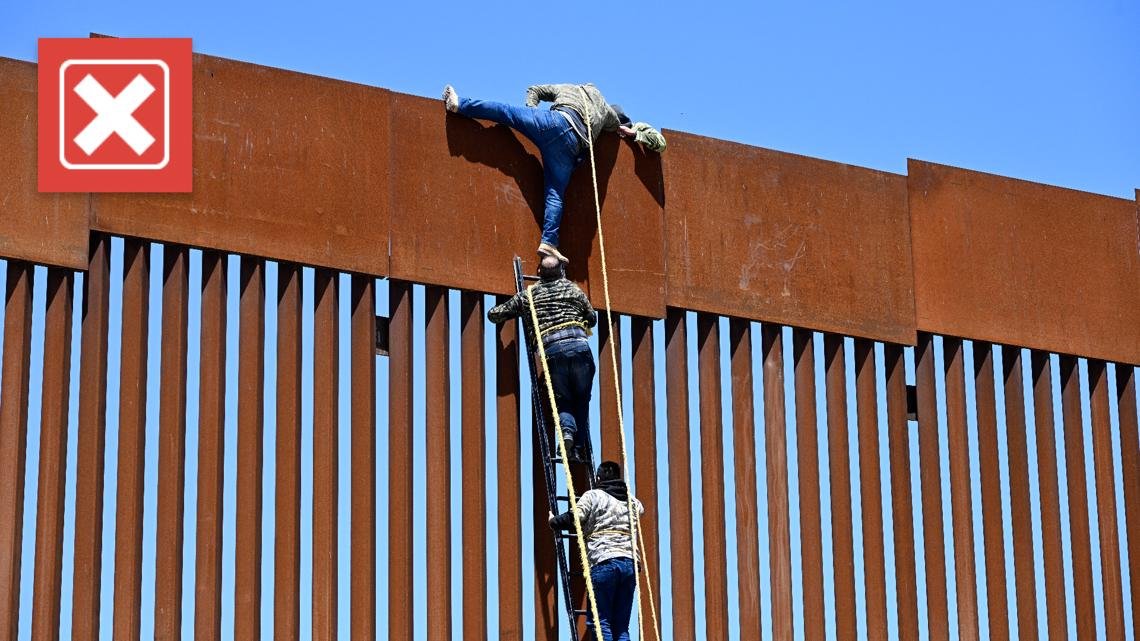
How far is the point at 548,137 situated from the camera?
1738 cm

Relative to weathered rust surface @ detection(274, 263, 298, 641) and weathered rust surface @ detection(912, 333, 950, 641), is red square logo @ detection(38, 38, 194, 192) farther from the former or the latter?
weathered rust surface @ detection(912, 333, 950, 641)

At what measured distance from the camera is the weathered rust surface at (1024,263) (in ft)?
62.8

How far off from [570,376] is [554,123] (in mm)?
1925

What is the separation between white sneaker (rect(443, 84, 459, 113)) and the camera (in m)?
17.3

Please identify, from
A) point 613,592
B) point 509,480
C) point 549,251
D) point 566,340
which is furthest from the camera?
point 549,251

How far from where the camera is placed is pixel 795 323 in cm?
1844

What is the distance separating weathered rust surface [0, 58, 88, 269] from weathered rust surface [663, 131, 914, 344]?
4564 mm

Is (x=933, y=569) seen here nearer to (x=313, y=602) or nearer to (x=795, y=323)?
(x=795, y=323)

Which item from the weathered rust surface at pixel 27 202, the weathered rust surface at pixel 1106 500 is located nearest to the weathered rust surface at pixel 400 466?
the weathered rust surface at pixel 27 202

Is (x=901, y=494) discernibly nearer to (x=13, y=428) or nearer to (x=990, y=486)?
(x=990, y=486)

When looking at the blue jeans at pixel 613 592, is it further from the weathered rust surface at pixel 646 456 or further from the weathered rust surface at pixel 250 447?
the weathered rust surface at pixel 250 447

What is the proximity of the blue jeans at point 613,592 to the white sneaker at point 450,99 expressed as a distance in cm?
358

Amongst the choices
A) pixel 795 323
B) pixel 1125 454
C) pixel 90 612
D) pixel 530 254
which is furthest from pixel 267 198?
pixel 1125 454

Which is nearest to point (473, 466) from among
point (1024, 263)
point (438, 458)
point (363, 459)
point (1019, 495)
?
point (438, 458)
